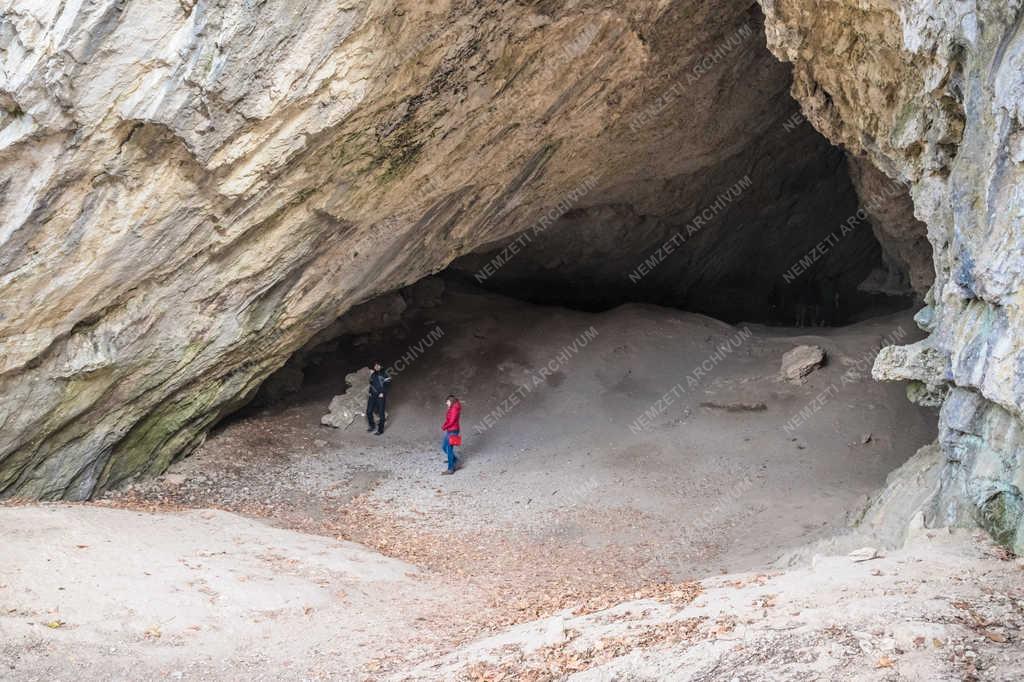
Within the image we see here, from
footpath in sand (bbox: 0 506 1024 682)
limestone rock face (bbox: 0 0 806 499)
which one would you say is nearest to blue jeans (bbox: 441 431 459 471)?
limestone rock face (bbox: 0 0 806 499)

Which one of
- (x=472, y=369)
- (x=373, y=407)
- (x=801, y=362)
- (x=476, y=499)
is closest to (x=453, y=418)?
(x=476, y=499)

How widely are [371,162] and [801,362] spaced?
944 cm

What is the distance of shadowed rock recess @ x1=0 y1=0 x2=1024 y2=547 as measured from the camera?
→ 920 cm

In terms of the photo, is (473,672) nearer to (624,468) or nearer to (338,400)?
(624,468)

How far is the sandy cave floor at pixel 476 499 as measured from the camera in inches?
366

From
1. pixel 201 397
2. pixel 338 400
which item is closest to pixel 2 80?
pixel 201 397

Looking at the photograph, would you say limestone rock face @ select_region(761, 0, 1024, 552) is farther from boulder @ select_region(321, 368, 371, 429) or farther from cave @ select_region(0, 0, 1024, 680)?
boulder @ select_region(321, 368, 371, 429)

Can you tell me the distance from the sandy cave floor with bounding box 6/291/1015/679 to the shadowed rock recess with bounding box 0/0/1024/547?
2.35m

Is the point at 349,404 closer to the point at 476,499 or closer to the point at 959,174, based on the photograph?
the point at 476,499

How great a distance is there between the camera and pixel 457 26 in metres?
12.5

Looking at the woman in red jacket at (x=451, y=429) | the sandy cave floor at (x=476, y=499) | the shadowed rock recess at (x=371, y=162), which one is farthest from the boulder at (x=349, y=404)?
the woman in red jacket at (x=451, y=429)

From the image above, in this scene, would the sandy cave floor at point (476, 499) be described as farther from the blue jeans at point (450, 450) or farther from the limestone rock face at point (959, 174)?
the limestone rock face at point (959, 174)

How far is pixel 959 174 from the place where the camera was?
9281 mm

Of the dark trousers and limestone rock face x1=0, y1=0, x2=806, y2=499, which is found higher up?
limestone rock face x1=0, y1=0, x2=806, y2=499
